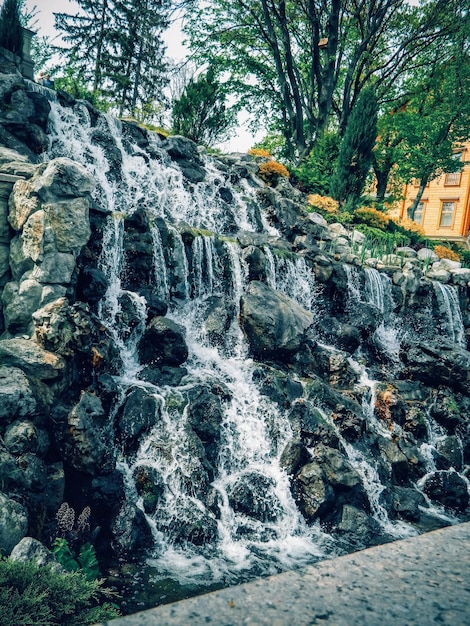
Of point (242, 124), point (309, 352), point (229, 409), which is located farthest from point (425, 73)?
point (229, 409)

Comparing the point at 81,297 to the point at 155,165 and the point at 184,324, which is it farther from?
the point at 155,165

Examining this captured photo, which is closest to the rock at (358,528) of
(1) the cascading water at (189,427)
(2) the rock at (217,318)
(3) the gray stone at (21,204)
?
(1) the cascading water at (189,427)

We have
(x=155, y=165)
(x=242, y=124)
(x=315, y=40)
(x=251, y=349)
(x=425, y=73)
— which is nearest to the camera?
(x=251, y=349)

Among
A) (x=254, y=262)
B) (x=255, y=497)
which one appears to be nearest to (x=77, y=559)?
(x=255, y=497)

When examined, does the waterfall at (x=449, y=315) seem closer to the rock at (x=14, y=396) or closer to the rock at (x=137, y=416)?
the rock at (x=137, y=416)

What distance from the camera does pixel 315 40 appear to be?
24.3 m

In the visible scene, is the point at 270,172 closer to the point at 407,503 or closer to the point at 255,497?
the point at 407,503

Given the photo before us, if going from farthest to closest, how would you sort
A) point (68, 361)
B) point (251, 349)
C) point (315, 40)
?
point (315, 40), point (251, 349), point (68, 361)

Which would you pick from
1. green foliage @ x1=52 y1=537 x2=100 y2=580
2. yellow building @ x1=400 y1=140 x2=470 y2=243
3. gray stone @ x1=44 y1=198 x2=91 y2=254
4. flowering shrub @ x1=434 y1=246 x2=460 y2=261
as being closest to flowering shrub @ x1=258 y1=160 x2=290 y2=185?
flowering shrub @ x1=434 y1=246 x2=460 y2=261

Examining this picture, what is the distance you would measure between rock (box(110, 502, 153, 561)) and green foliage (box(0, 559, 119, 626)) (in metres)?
2.16

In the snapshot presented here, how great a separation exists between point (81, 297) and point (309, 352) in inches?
221

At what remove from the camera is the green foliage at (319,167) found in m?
24.3

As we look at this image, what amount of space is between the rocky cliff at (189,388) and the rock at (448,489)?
0.03 meters

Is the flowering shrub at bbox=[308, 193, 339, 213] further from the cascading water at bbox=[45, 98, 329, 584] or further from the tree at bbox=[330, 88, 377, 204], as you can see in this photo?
the cascading water at bbox=[45, 98, 329, 584]
